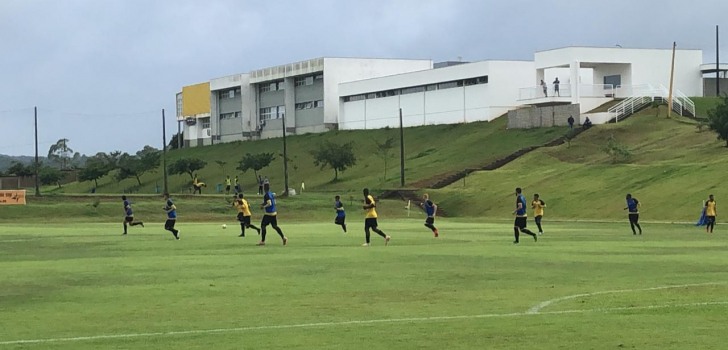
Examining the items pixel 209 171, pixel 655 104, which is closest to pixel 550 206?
pixel 655 104

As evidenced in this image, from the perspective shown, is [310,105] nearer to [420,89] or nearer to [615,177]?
[420,89]

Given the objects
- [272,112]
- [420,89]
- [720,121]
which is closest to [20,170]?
[272,112]

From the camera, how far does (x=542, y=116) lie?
351 feet

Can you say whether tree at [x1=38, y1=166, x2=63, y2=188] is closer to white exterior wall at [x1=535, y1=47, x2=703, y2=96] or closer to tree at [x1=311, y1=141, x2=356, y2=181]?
tree at [x1=311, y1=141, x2=356, y2=181]

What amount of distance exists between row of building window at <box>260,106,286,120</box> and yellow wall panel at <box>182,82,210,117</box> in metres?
15.4

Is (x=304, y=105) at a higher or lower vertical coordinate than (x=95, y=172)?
higher

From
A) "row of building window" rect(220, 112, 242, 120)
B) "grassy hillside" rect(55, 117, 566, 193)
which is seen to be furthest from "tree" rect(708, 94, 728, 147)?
"row of building window" rect(220, 112, 242, 120)

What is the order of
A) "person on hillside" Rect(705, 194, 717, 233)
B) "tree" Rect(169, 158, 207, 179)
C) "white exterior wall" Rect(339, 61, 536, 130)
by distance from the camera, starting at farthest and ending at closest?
"tree" Rect(169, 158, 207, 179) → "white exterior wall" Rect(339, 61, 536, 130) → "person on hillside" Rect(705, 194, 717, 233)

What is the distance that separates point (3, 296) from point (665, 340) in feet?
39.4

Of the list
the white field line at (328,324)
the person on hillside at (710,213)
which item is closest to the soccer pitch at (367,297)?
the white field line at (328,324)

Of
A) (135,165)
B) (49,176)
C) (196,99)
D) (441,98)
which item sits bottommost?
(49,176)

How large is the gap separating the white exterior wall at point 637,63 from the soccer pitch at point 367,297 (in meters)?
70.5

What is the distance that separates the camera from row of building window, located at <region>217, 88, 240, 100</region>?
155 m

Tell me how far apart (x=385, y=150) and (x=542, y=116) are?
1562 cm
